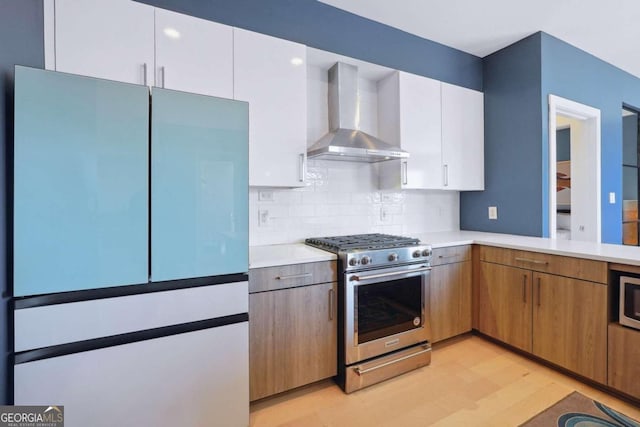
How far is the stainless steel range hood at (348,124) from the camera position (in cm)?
236

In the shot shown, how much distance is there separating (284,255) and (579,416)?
151 cm

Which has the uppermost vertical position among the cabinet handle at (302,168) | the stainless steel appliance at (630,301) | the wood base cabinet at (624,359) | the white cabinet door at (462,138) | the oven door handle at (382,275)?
the white cabinet door at (462,138)

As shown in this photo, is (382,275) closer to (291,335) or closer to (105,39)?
(291,335)

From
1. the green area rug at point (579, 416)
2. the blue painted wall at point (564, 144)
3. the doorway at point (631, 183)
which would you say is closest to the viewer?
the green area rug at point (579, 416)

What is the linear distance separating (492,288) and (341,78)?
2.17 metres

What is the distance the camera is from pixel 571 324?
2088 millimetres

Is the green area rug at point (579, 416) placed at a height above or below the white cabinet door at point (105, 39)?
below

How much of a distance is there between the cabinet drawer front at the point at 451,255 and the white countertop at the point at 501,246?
0.05 m

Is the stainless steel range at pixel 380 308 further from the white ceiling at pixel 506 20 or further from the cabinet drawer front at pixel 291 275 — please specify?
the white ceiling at pixel 506 20

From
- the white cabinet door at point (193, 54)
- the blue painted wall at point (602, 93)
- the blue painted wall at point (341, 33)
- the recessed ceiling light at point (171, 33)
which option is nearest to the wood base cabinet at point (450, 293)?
the blue painted wall at point (602, 93)

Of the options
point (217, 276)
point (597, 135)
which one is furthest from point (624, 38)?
A: point (217, 276)

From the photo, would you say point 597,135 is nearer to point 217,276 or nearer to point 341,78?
point 341,78

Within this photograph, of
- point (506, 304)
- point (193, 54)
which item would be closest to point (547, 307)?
point (506, 304)

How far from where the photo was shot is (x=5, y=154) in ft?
4.16
